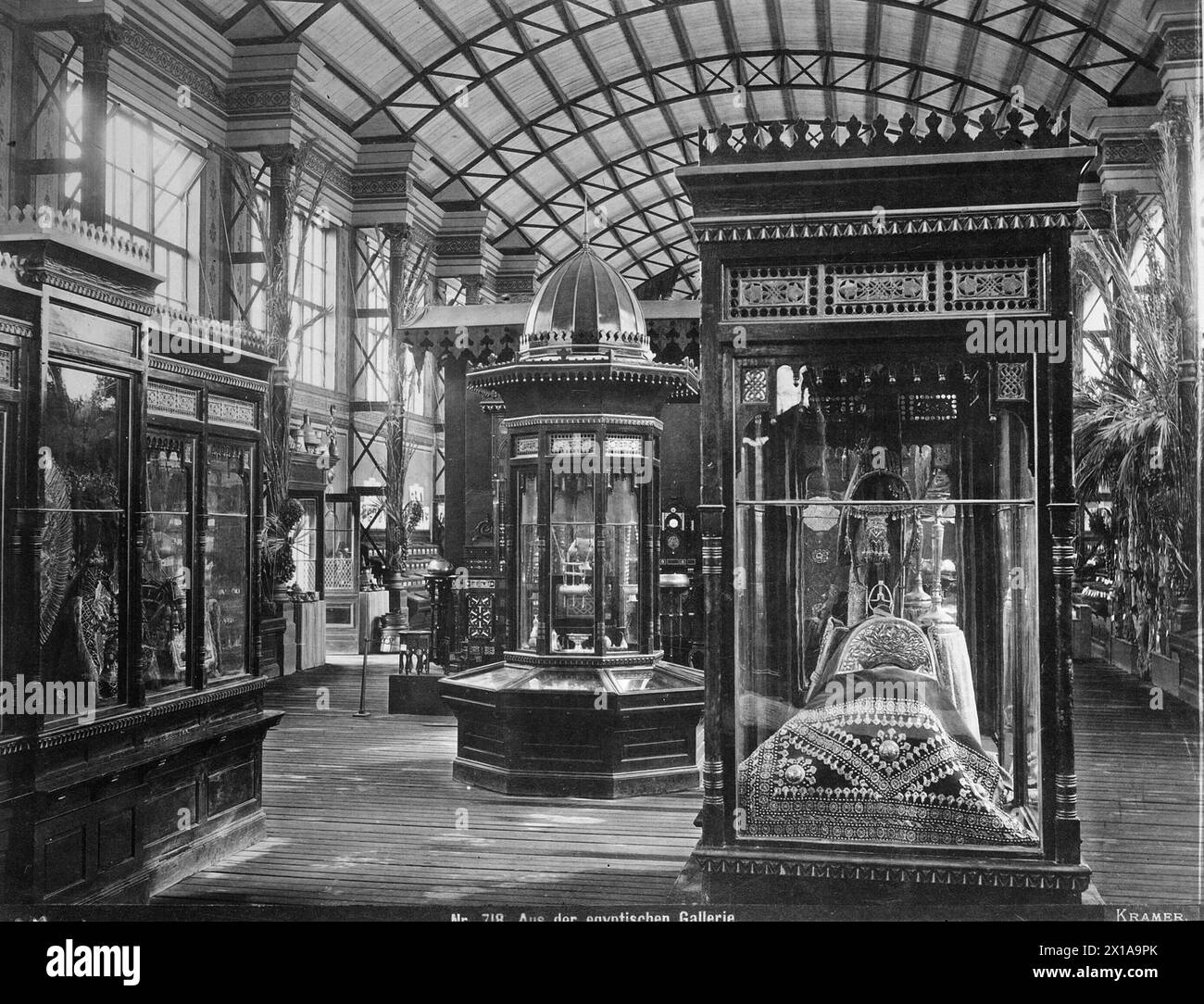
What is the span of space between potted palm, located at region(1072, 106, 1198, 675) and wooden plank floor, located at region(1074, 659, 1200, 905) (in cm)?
91

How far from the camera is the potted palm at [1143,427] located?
6.97 m

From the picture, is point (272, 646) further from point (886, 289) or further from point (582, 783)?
point (886, 289)

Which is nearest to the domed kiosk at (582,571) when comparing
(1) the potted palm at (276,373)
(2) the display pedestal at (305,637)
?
(1) the potted palm at (276,373)

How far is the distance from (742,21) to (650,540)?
10593 mm

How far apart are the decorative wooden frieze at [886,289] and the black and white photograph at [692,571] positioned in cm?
1

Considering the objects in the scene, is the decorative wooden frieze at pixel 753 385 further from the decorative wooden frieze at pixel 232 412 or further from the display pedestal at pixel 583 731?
the display pedestal at pixel 583 731

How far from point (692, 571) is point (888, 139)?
7490mm

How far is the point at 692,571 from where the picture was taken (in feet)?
34.7

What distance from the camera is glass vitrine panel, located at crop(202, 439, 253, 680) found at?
4965 mm

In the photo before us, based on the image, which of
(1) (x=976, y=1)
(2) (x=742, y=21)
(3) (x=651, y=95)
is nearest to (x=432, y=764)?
(1) (x=976, y=1)

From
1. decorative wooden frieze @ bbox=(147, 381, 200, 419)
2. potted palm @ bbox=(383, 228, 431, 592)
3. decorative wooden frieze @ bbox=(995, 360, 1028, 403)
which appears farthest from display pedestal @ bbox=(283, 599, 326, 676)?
decorative wooden frieze @ bbox=(995, 360, 1028, 403)

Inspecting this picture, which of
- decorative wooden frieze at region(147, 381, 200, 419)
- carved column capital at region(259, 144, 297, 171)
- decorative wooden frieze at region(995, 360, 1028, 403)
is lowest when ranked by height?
decorative wooden frieze at region(995, 360, 1028, 403)

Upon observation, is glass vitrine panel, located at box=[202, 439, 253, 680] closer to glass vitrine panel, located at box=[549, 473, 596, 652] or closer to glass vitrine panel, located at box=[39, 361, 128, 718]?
glass vitrine panel, located at box=[39, 361, 128, 718]
